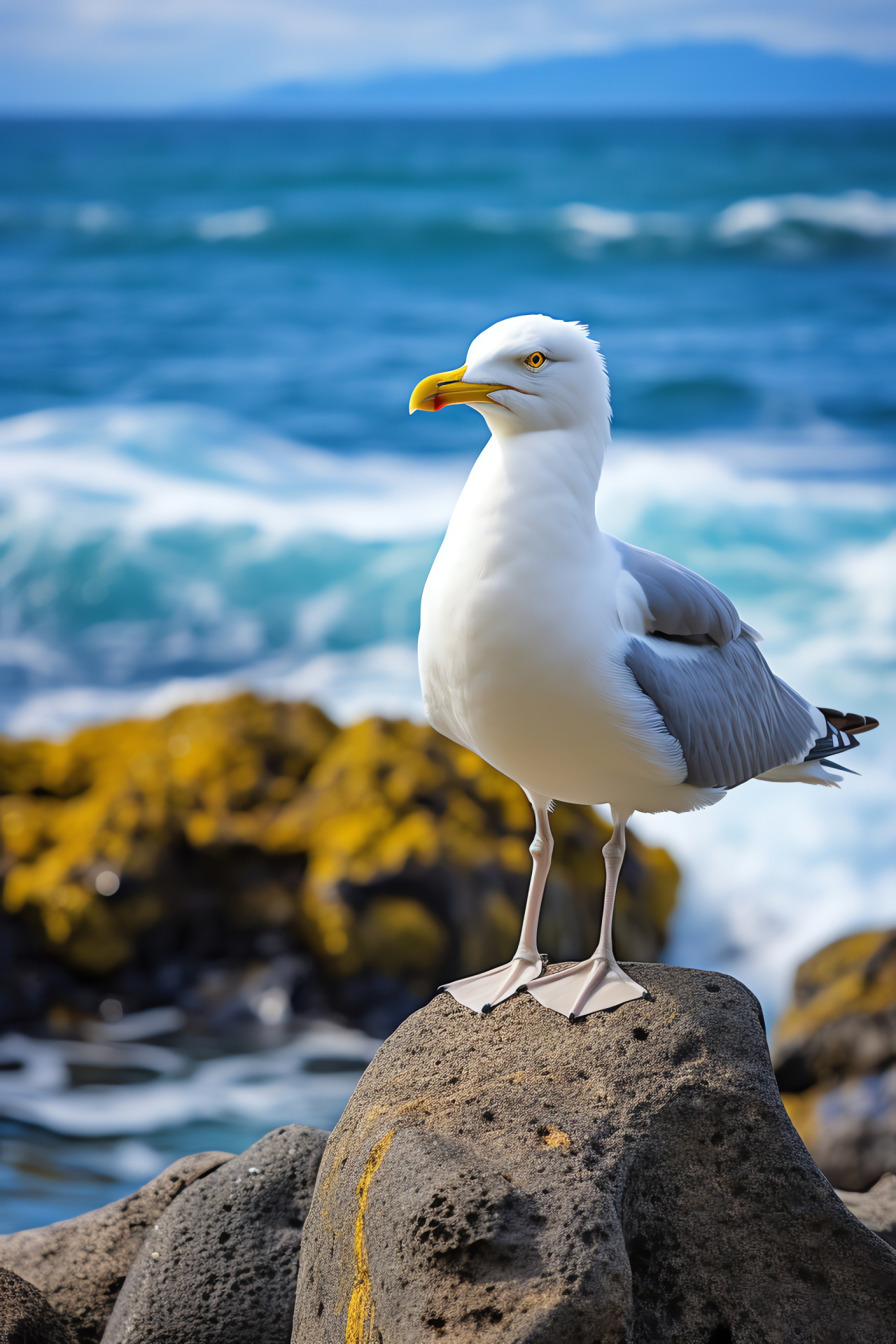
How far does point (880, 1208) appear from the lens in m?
4.72

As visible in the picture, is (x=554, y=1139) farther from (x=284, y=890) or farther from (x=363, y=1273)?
(x=284, y=890)

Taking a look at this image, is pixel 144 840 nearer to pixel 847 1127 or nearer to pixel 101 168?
pixel 847 1127

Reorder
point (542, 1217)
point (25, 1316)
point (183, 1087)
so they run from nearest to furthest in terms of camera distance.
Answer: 1. point (542, 1217)
2. point (25, 1316)
3. point (183, 1087)

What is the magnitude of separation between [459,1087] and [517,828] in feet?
16.9

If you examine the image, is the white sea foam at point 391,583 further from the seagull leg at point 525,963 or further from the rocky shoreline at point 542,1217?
the rocky shoreline at point 542,1217

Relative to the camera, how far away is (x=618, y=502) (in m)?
17.8

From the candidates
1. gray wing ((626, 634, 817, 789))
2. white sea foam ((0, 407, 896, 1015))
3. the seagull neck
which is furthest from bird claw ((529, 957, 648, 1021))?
white sea foam ((0, 407, 896, 1015))

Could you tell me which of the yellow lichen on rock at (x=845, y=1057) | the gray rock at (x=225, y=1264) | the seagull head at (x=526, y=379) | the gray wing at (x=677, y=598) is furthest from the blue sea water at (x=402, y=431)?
the seagull head at (x=526, y=379)

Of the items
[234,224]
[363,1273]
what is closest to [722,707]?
[363,1273]

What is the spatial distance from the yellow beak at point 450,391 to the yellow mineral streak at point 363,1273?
1.88 m

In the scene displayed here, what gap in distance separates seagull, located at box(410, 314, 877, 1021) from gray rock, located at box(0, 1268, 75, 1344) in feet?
5.91

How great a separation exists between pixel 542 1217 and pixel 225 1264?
1.47 meters

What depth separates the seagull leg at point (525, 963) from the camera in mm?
3840

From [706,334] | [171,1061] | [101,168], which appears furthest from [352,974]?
[101,168]
